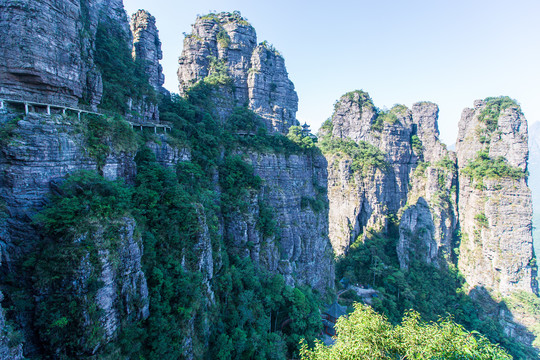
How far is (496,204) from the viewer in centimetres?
4028

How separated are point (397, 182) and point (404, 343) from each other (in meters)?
48.6

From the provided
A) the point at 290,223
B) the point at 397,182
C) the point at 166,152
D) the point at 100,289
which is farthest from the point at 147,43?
the point at 397,182

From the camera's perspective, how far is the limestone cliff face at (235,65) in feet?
104

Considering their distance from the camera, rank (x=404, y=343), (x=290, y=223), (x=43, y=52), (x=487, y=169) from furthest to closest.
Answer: (x=487, y=169)
(x=290, y=223)
(x=43, y=52)
(x=404, y=343)

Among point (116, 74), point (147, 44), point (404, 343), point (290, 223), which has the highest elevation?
point (147, 44)

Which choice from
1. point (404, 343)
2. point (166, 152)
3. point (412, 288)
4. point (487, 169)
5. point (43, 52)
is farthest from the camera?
point (487, 169)

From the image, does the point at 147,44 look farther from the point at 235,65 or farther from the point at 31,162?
the point at 31,162

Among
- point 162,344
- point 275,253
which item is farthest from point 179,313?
point 275,253

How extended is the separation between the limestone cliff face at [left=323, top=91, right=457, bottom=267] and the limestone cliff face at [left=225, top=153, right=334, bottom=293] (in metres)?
17.7

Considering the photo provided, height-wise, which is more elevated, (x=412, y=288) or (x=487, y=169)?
(x=487, y=169)

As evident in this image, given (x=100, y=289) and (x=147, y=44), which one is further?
(x=147, y=44)

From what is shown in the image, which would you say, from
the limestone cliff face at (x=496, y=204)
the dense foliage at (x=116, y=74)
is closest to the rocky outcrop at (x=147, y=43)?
the dense foliage at (x=116, y=74)

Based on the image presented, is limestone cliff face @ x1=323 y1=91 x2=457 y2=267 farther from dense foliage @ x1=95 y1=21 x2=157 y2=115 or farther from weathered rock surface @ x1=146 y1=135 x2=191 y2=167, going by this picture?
dense foliage @ x1=95 y1=21 x2=157 y2=115

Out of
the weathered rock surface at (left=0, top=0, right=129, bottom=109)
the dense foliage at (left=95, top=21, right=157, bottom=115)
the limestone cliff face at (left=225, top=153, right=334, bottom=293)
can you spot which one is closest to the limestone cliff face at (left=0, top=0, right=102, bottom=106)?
the weathered rock surface at (left=0, top=0, right=129, bottom=109)
